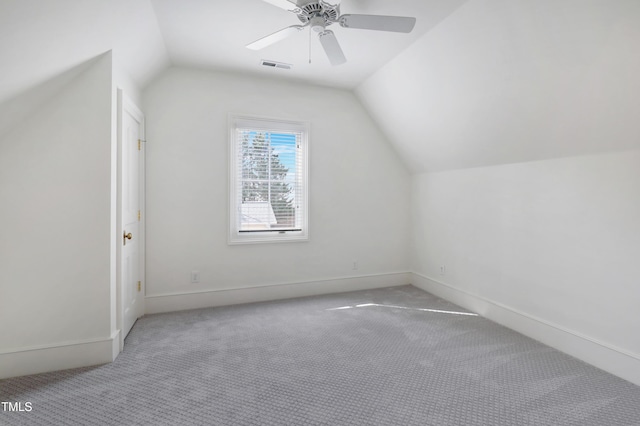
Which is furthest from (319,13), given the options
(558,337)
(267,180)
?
(558,337)

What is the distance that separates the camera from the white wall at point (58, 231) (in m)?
2.23

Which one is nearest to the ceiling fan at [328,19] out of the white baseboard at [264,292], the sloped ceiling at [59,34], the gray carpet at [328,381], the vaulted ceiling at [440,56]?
the vaulted ceiling at [440,56]

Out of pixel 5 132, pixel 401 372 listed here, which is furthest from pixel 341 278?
pixel 5 132

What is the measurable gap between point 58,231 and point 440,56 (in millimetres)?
3372

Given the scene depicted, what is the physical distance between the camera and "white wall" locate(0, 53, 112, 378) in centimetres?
223

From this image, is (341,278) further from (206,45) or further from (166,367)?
(206,45)

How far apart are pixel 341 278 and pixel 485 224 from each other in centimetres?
187

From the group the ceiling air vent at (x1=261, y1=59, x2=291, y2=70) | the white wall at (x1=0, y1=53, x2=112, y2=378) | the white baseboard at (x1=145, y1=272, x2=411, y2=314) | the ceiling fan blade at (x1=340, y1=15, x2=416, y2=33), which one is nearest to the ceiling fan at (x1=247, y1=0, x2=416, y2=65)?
the ceiling fan blade at (x1=340, y1=15, x2=416, y2=33)

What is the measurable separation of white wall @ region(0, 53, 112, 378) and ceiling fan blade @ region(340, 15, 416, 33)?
179cm

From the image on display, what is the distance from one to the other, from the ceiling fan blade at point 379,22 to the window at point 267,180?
6.56 ft

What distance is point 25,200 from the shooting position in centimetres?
225

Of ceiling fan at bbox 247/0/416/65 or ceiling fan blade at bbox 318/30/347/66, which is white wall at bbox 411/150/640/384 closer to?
ceiling fan at bbox 247/0/416/65

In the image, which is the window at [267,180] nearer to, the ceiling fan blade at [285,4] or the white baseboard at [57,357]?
the white baseboard at [57,357]

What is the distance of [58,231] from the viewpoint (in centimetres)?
233
